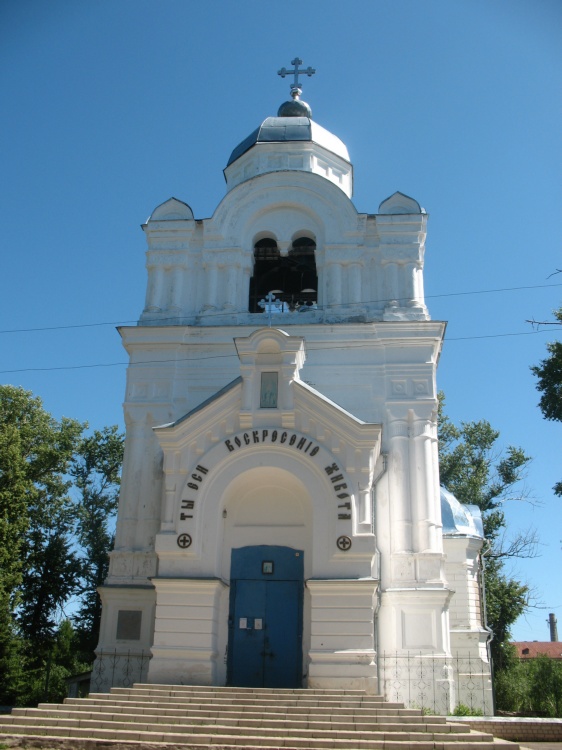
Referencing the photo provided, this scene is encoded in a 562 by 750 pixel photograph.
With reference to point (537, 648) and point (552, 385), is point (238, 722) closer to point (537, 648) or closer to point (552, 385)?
point (552, 385)

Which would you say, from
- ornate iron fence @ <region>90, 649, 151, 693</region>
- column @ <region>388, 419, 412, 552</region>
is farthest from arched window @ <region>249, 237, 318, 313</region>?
ornate iron fence @ <region>90, 649, 151, 693</region>

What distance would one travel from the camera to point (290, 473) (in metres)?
15.1

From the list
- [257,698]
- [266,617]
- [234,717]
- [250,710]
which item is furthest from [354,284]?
[234,717]

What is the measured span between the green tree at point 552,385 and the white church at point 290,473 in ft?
11.4

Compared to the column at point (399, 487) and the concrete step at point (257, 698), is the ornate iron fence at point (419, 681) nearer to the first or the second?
the concrete step at point (257, 698)

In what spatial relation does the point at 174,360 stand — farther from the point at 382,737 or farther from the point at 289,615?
the point at 382,737

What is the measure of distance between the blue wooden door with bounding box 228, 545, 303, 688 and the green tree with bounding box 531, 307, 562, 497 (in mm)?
7907

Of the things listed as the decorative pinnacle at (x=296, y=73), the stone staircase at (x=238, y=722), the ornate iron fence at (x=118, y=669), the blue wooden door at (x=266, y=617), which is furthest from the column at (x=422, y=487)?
the decorative pinnacle at (x=296, y=73)

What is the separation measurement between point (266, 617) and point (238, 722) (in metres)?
3.50

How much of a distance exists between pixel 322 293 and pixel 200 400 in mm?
4092

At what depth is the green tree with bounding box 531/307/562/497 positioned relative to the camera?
1914 centimetres

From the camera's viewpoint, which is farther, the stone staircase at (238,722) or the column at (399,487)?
the column at (399,487)

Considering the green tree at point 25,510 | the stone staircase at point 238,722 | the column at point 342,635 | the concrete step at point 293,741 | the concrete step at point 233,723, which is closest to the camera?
the concrete step at point 293,741

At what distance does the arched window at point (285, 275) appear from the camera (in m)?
20.4
